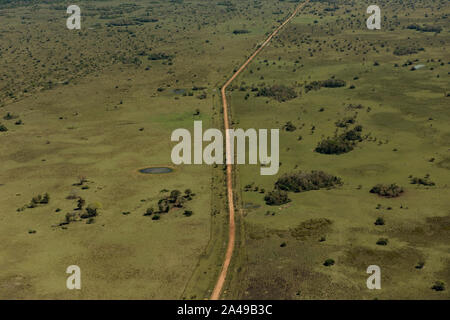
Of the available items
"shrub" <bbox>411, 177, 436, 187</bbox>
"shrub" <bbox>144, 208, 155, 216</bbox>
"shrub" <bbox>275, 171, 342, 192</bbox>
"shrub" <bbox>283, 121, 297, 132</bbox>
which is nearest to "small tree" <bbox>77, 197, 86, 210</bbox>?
"shrub" <bbox>144, 208, 155, 216</bbox>

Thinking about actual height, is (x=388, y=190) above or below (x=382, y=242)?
above

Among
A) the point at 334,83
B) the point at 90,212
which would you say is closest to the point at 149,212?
the point at 90,212

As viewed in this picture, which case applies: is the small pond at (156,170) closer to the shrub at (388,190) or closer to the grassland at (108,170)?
the grassland at (108,170)

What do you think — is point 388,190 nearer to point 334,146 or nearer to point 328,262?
point 334,146

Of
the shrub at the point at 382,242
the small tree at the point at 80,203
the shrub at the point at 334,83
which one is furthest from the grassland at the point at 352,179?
the small tree at the point at 80,203

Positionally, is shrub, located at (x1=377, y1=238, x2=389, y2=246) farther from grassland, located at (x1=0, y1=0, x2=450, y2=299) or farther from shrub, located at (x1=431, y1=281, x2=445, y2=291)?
shrub, located at (x1=431, y1=281, x2=445, y2=291)
